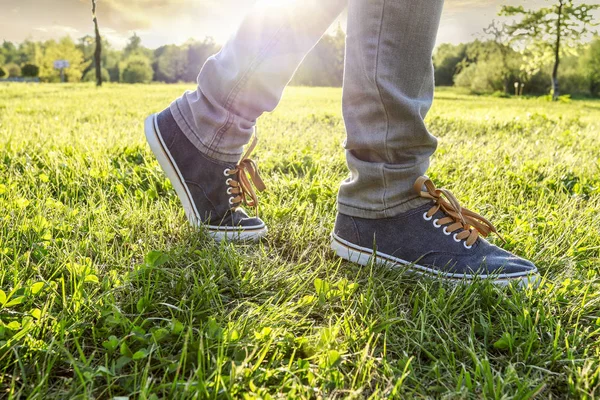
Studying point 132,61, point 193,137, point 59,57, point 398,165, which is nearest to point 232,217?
point 193,137

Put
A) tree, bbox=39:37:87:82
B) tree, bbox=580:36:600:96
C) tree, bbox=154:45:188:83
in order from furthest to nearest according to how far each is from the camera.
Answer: tree, bbox=154:45:188:83 → tree, bbox=39:37:87:82 → tree, bbox=580:36:600:96

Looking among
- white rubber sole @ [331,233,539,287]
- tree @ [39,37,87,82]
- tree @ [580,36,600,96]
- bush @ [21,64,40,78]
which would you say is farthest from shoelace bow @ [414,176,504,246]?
bush @ [21,64,40,78]

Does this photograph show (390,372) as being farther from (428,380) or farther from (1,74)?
(1,74)

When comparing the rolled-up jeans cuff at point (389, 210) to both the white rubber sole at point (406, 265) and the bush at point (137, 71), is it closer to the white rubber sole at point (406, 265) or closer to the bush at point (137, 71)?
the white rubber sole at point (406, 265)

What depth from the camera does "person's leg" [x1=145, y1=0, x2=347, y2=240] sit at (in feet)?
4.96

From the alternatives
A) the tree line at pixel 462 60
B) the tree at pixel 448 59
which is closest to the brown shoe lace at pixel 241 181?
the tree line at pixel 462 60

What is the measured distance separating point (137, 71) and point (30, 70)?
11.1m

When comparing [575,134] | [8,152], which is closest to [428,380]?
[8,152]

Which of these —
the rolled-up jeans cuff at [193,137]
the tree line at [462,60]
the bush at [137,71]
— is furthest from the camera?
the bush at [137,71]

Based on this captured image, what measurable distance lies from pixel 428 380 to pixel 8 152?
8.49 ft

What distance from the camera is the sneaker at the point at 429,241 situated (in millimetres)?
1489

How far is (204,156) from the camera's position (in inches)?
66.8

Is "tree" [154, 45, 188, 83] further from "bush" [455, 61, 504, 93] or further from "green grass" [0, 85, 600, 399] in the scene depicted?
"green grass" [0, 85, 600, 399]

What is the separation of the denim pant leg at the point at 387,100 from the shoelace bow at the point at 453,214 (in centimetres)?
4
